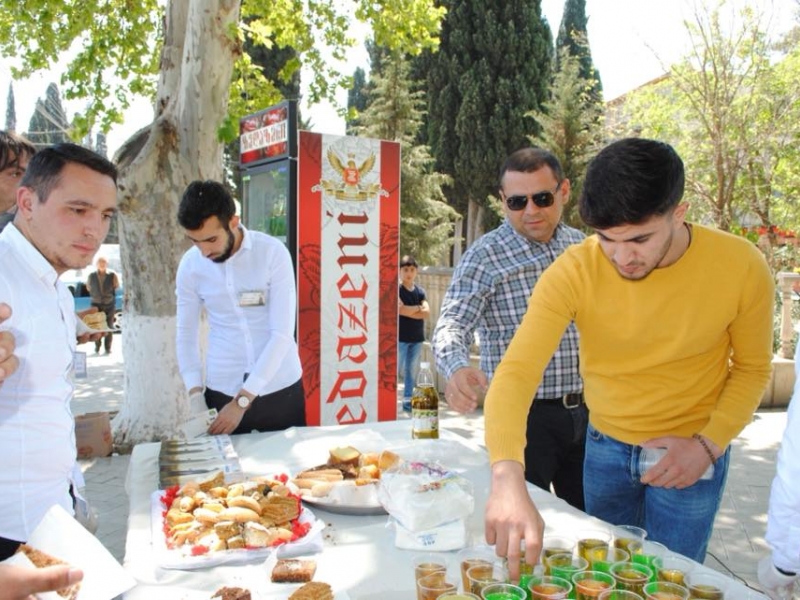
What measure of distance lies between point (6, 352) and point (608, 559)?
1419mm

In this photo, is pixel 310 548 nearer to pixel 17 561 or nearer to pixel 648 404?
pixel 17 561

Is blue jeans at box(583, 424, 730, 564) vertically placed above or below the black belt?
below

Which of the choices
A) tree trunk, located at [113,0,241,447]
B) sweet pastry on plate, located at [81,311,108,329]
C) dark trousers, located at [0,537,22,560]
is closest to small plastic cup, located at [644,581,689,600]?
dark trousers, located at [0,537,22,560]

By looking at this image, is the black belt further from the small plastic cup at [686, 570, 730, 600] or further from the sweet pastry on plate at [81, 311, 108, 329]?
the sweet pastry on plate at [81, 311, 108, 329]

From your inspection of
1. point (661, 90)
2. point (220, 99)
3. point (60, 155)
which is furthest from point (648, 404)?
point (661, 90)

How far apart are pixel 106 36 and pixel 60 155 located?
285 inches

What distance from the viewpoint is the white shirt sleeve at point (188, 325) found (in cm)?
331

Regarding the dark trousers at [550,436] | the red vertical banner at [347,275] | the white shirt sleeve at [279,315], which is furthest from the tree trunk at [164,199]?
the dark trousers at [550,436]

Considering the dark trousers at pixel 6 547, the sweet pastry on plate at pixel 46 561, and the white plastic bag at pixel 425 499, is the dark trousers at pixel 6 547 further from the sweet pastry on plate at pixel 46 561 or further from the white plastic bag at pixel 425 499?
the white plastic bag at pixel 425 499

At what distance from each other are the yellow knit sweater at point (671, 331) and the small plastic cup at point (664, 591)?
1.98 ft

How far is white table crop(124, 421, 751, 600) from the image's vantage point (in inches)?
61.8

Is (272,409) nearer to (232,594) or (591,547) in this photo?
(232,594)

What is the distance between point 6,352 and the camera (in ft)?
4.80

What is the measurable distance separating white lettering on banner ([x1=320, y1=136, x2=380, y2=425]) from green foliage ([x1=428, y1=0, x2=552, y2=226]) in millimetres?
12971
